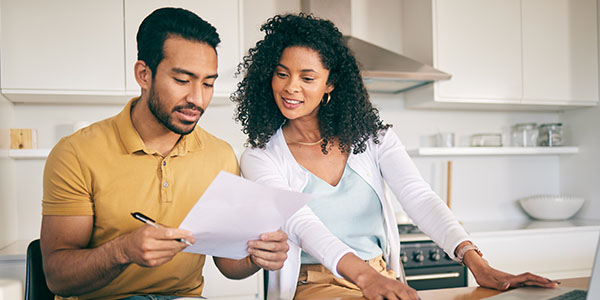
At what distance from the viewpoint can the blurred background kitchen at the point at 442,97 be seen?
2408 mm

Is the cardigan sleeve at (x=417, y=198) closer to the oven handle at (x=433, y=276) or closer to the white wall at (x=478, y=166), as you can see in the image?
the oven handle at (x=433, y=276)

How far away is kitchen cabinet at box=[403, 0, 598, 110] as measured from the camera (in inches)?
115

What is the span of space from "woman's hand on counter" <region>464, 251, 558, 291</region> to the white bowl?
7.52 feet

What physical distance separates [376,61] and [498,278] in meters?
1.70

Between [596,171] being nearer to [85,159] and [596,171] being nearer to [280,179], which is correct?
[280,179]

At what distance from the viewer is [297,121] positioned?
1.72 meters

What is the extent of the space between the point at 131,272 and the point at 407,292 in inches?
28.9

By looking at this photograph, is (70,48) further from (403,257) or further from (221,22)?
(403,257)

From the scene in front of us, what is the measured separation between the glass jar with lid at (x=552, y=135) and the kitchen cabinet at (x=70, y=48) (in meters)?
2.59

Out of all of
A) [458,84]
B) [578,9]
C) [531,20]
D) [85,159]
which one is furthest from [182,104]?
[578,9]

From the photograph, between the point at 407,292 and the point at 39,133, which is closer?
the point at 407,292

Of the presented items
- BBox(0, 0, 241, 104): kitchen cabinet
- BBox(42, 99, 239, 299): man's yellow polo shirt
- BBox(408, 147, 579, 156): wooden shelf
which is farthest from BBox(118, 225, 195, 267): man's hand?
BBox(408, 147, 579, 156): wooden shelf

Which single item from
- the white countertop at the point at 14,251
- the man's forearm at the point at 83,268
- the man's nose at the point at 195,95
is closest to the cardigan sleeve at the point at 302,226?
the man's nose at the point at 195,95

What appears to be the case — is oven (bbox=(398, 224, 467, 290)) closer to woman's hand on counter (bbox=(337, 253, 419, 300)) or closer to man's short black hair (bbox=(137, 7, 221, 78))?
woman's hand on counter (bbox=(337, 253, 419, 300))
